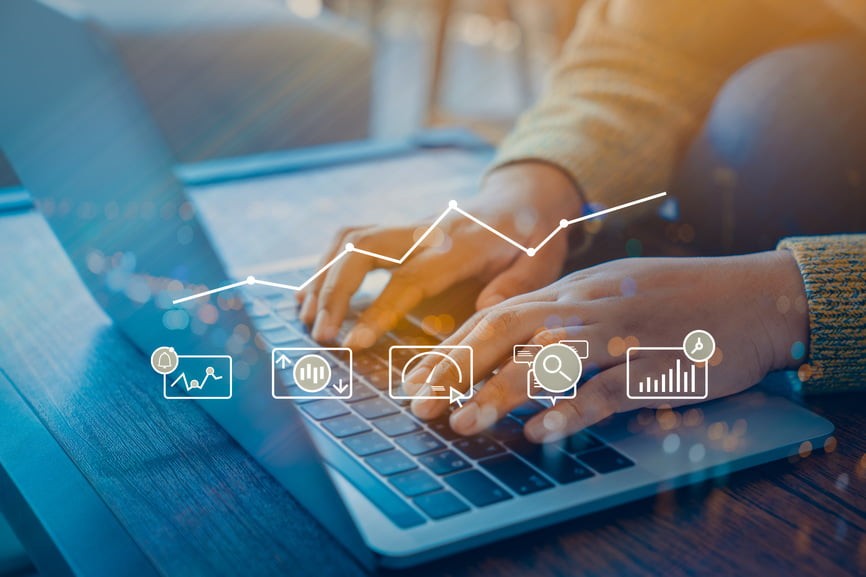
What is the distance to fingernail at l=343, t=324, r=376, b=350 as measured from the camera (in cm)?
49

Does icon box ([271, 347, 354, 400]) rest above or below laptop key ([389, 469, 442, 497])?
above

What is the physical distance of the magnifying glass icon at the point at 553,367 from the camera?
1.35 feet

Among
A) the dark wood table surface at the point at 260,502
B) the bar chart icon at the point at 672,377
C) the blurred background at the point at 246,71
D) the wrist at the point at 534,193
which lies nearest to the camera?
the dark wood table surface at the point at 260,502

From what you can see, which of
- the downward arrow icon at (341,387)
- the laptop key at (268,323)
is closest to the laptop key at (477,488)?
the downward arrow icon at (341,387)

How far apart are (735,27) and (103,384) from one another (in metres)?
0.62

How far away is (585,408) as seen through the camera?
0.39 m

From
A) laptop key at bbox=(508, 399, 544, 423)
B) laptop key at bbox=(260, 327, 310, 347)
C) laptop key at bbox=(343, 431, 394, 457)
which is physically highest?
laptop key at bbox=(260, 327, 310, 347)

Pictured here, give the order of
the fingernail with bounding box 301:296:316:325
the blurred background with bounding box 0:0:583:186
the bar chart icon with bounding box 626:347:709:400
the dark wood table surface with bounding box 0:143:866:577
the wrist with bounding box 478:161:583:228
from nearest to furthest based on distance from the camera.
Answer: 1. the dark wood table surface with bounding box 0:143:866:577
2. the bar chart icon with bounding box 626:347:709:400
3. the fingernail with bounding box 301:296:316:325
4. the wrist with bounding box 478:161:583:228
5. the blurred background with bounding box 0:0:583:186

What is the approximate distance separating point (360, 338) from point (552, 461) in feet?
0.55

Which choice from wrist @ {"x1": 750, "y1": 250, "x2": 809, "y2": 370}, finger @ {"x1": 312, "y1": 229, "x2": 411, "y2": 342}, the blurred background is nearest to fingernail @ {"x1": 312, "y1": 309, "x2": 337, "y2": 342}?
finger @ {"x1": 312, "y1": 229, "x2": 411, "y2": 342}

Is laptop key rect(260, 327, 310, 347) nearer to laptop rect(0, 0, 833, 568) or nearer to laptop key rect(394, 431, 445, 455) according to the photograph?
laptop rect(0, 0, 833, 568)

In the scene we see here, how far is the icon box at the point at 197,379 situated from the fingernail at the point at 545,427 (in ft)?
0.50

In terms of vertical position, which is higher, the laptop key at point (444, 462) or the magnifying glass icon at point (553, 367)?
the magnifying glass icon at point (553, 367)

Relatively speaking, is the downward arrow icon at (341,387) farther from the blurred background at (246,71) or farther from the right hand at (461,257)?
the blurred background at (246,71)
